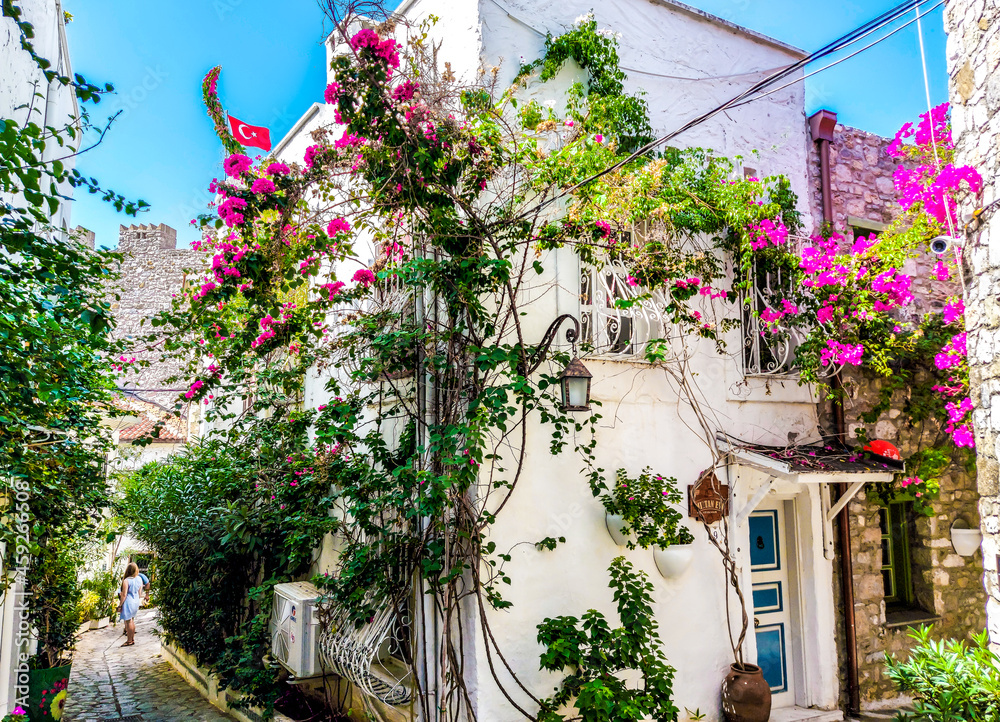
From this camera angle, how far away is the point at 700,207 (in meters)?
6.54

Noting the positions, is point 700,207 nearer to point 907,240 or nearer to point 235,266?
point 907,240

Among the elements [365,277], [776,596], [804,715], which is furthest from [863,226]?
[365,277]

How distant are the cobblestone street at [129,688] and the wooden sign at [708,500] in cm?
513

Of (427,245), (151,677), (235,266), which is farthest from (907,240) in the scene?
(151,677)

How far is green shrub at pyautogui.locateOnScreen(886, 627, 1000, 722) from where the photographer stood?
12.0ft

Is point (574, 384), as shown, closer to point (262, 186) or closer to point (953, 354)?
point (262, 186)

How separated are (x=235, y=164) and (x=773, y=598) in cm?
632

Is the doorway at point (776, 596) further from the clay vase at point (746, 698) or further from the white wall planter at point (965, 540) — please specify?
Result: the white wall planter at point (965, 540)

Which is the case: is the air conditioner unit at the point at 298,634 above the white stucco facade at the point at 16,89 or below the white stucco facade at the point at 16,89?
below

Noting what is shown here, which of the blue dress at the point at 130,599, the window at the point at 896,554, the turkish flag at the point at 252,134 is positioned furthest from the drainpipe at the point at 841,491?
the blue dress at the point at 130,599

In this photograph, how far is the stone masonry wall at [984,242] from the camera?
4.16m

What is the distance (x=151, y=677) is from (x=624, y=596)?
7.41 meters

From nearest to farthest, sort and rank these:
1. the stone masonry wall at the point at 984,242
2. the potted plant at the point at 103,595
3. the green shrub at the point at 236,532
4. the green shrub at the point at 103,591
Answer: the stone masonry wall at the point at 984,242 < the green shrub at the point at 236,532 < the potted plant at the point at 103,595 < the green shrub at the point at 103,591

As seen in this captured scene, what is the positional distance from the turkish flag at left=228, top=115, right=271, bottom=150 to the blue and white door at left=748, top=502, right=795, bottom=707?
7.80m
